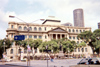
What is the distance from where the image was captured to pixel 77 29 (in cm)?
9381

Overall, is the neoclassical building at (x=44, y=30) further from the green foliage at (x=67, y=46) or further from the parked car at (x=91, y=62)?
the parked car at (x=91, y=62)

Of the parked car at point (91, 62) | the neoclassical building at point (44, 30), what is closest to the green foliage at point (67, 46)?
the neoclassical building at point (44, 30)

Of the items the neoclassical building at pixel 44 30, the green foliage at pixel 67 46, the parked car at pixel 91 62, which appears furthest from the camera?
the neoclassical building at pixel 44 30

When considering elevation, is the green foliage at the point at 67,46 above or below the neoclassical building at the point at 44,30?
below

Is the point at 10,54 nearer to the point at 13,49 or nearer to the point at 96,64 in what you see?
the point at 13,49

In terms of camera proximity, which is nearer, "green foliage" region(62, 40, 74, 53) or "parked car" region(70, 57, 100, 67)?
"parked car" region(70, 57, 100, 67)

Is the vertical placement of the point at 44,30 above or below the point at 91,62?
above

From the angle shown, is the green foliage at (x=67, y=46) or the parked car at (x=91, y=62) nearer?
the parked car at (x=91, y=62)

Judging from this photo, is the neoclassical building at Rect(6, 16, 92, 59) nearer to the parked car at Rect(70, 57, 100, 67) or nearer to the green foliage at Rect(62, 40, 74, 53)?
the green foliage at Rect(62, 40, 74, 53)

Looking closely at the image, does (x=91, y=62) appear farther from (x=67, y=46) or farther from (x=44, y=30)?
(x=44, y=30)

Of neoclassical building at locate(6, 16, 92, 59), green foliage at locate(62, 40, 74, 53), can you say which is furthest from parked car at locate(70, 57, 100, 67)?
neoclassical building at locate(6, 16, 92, 59)

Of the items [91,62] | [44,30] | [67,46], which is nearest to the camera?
[91,62]

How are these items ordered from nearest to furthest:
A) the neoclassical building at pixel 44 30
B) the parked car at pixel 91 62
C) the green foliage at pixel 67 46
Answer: the parked car at pixel 91 62, the green foliage at pixel 67 46, the neoclassical building at pixel 44 30

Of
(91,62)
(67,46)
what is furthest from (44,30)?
(91,62)
